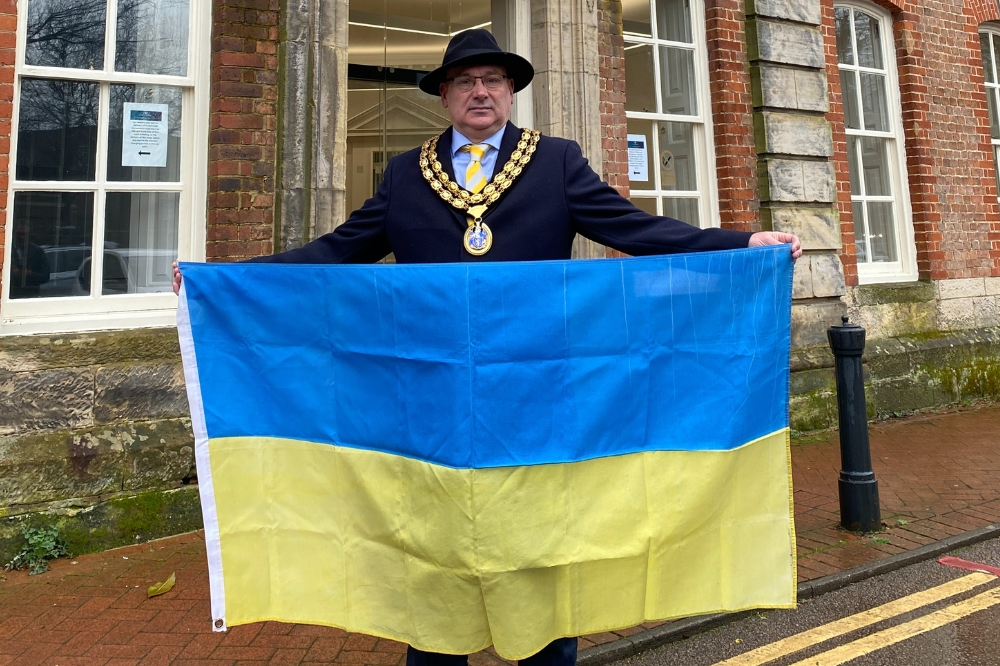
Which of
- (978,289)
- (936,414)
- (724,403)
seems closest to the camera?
(724,403)

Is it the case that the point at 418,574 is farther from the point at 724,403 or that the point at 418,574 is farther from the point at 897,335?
the point at 897,335

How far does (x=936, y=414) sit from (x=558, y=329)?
7.19 m

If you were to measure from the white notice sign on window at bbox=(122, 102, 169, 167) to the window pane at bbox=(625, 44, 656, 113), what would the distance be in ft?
12.7

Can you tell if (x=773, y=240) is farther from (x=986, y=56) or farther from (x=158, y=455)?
(x=986, y=56)

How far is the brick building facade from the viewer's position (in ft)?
14.6

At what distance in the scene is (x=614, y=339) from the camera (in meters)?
2.26

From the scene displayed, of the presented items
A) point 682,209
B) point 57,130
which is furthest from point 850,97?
point 57,130

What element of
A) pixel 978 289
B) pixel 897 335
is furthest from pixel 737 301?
pixel 978 289

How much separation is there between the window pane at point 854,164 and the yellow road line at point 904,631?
5.46 meters

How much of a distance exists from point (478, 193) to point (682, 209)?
16.7 ft

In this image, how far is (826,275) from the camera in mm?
7219

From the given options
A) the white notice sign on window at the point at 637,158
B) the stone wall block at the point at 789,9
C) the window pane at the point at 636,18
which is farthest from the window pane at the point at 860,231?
the window pane at the point at 636,18

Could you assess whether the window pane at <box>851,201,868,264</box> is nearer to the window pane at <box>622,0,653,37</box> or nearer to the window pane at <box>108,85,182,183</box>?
the window pane at <box>622,0,653,37</box>

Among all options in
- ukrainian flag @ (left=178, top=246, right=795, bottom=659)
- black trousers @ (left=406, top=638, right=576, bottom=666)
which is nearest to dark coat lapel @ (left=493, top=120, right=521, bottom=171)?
ukrainian flag @ (left=178, top=246, right=795, bottom=659)
